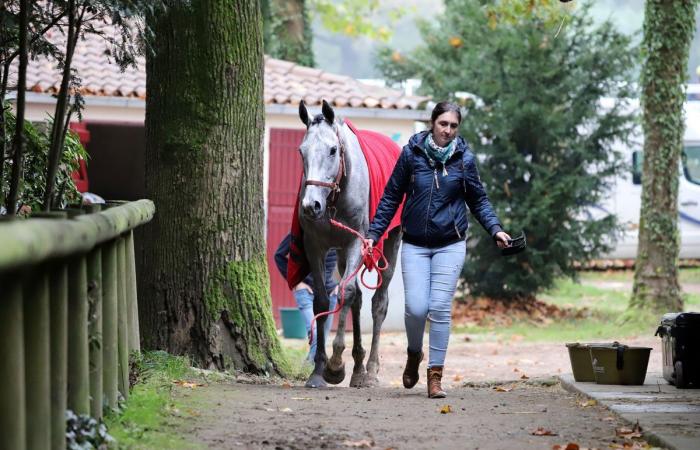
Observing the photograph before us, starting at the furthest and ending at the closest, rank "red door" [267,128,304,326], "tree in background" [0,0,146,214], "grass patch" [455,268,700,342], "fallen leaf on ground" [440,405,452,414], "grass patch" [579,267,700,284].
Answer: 1. "grass patch" [579,267,700,284]
2. "red door" [267,128,304,326]
3. "grass patch" [455,268,700,342]
4. "fallen leaf on ground" [440,405,452,414]
5. "tree in background" [0,0,146,214]

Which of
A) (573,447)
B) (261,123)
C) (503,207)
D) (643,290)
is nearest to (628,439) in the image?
(573,447)

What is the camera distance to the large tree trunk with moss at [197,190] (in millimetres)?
9000

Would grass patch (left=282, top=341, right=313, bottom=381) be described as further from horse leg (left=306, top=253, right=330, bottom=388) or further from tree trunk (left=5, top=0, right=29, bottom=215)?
tree trunk (left=5, top=0, right=29, bottom=215)

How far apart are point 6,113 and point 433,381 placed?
11.0 feet

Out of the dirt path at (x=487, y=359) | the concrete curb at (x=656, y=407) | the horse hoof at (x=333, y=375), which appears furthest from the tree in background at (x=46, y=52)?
the dirt path at (x=487, y=359)

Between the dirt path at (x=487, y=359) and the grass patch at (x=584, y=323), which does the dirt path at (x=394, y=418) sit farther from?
the grass patch at (x=584, y=323)

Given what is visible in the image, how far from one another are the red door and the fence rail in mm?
11488

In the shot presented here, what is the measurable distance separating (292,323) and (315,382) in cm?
742

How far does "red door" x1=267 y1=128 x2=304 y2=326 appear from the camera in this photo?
17984mm

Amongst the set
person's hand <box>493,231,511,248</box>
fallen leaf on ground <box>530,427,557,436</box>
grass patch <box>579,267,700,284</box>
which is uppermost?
person's hand <box>493,231,511,248</box>

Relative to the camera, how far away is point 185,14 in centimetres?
901

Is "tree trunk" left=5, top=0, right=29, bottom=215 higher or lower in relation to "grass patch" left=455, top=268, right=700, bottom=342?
higher

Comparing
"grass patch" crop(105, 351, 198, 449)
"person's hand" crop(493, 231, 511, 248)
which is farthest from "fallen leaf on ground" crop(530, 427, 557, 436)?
"grass patch" crop(105, 351, 198, 449)

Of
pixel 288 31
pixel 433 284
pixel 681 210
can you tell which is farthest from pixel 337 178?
pixel 681 210
